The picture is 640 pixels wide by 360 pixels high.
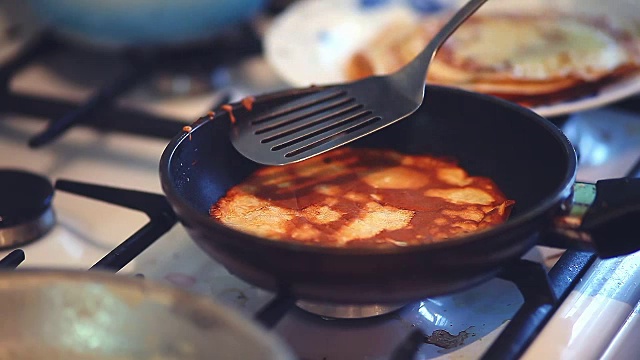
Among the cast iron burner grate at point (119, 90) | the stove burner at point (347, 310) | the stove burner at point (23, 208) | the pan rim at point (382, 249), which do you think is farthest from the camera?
the cast iron burner grate at point (119, 90)

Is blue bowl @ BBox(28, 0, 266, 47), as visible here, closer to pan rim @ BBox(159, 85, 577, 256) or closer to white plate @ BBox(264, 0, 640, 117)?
white plate @ BBox(264, 0, 640, 117)

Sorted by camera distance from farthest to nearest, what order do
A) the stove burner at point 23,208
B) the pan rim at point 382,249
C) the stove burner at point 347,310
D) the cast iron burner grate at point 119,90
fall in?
the cast iron burner grate at point 119,90
the stove burner at point 23,208
the stove burner at point 347,310
the pan rim at point 382,249

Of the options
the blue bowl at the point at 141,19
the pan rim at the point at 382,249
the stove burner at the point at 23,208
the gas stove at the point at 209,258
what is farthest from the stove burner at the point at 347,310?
the blue bowl at the point at 141,19

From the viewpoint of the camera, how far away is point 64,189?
70 cm

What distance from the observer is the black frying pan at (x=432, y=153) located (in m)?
0.47

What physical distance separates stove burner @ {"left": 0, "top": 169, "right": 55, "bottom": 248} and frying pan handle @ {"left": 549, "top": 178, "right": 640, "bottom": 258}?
0.43 meters

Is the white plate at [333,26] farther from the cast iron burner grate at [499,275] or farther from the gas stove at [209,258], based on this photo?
the cast iron burner grate at [499,275]

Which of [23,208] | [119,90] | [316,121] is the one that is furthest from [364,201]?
[119,90]

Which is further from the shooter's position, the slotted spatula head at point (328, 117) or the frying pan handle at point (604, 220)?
the slotted spatula head at point (328, 117)

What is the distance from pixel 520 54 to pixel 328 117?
13.7 inches

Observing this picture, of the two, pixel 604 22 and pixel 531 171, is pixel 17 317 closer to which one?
pixel 531 171

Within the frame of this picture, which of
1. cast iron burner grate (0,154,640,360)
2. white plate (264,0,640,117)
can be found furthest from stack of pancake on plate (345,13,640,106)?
cast iron burner grate (0,154,640,360)

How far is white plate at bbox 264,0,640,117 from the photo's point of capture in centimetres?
94

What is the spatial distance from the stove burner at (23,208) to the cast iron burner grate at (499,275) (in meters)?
0.03
